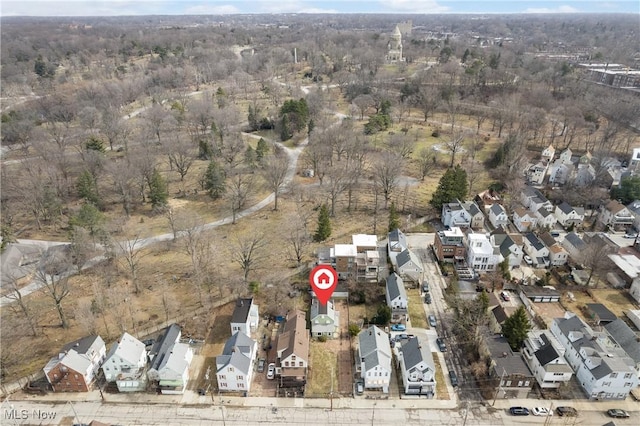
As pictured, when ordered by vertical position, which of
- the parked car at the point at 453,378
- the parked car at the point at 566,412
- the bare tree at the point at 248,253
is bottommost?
the parked car at the point at 453,378

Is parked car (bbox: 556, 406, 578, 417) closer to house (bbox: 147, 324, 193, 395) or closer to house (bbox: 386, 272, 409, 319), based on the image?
house (bbox: 386, 272, 409, 319)

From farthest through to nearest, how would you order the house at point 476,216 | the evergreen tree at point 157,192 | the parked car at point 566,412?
the evergreen tree at point 157,192, the house at point 476,216, the parked car at point 566,412

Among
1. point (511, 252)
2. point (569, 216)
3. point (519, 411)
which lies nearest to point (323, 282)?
point (519, 411)

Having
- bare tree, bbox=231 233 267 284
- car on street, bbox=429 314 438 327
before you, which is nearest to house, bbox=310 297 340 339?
car on street, bbox=429 314 438 327

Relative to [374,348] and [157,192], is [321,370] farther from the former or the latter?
[157,192]

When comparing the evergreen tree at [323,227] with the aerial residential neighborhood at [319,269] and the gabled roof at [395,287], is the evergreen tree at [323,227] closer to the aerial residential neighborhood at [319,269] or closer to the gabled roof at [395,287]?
the aerial residential neighborhood at [319,269]

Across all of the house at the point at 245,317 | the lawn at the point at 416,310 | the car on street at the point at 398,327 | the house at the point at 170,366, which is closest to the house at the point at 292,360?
the house at the point at 245,317
